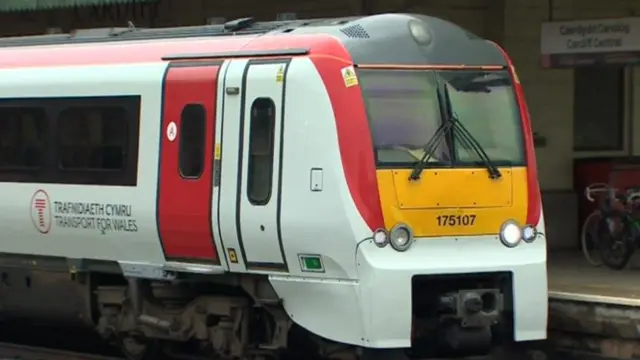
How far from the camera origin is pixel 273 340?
32.5 feet

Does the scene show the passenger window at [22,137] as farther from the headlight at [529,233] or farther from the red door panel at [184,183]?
the headlight at [529,233]

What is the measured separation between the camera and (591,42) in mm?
13797

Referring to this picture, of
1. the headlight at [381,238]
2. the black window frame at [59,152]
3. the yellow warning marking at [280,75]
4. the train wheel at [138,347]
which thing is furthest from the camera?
the train wheel at [138,347]

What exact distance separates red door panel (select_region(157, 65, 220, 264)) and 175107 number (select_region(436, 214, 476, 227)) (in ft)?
6.16

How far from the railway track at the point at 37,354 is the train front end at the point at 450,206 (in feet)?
11.7

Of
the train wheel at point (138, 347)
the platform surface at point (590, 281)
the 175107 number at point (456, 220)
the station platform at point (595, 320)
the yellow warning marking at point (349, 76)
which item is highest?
the yellow warning marking at point (349, 76)

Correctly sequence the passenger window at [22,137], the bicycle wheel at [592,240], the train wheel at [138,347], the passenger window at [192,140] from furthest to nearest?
the bicycle wheel at [592,240]
the passenger window at [22,137]
the train wheel at [138,347]
the passenger window at [192,140]

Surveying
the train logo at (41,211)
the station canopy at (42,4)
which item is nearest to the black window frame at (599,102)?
the station canopy at (42,4)

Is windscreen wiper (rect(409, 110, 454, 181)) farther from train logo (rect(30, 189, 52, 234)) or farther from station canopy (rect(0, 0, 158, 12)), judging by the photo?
station canopy (rect(0, 0, 158, 12))

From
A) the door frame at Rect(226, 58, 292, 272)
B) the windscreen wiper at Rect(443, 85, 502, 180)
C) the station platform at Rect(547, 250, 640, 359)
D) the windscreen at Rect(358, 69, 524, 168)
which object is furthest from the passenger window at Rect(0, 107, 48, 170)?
the station platform at Rect(547, 250, 640, 359)

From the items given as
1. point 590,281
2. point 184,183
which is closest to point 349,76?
point 184,183

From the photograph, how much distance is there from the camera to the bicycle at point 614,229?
1358cm

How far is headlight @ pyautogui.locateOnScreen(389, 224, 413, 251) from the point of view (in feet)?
29.8

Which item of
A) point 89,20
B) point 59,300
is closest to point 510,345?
point 59,300
